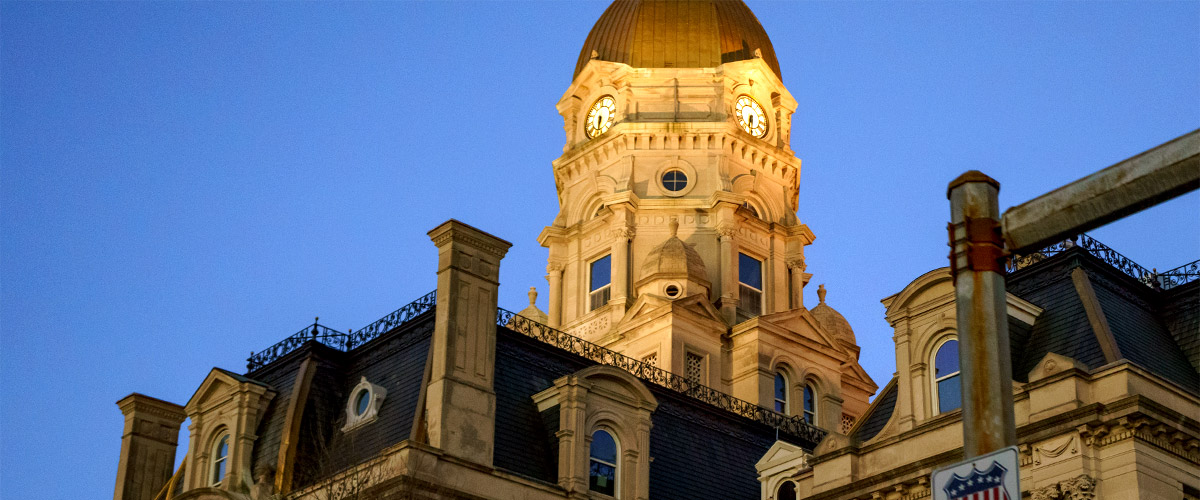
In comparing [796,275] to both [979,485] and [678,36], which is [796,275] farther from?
[979,485]

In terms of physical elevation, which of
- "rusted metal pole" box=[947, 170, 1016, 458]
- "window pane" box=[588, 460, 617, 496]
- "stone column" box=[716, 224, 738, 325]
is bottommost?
"rusted metal pole" box=[947, 170, 1016, 458]

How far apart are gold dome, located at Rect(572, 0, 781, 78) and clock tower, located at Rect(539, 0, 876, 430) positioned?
0.06 meters

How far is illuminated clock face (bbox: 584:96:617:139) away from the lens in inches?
2291

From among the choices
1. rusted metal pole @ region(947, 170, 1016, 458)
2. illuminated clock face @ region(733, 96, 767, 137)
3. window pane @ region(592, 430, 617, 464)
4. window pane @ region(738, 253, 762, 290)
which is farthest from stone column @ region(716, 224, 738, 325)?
rusted metal pole @ region(947, 170, 1016, 458)

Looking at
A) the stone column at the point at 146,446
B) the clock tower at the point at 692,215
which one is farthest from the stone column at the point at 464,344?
the clock tower at the point at 692,215

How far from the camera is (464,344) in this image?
111ft

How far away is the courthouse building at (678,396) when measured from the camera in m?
27.8

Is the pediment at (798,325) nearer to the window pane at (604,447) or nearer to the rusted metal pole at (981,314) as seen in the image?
the window pane at (604,447)

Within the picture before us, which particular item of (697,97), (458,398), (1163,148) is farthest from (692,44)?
(1163,148)

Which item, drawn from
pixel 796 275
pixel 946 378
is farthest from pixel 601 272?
pixel 946 378

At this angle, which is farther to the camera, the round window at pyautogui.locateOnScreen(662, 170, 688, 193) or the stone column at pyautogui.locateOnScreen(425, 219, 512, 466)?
the round window at pyautogui.locateOnScreen(662, 170, 688, 193)

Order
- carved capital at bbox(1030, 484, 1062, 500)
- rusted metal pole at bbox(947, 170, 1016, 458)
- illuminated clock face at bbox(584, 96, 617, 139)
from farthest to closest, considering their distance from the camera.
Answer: illuminated clock face at bbox(584, 96, 617, 139)
carved capital at bbox(1030, 484, 1062, 500)
rusted metal pole at bbox(947, 170, 1016, 458)

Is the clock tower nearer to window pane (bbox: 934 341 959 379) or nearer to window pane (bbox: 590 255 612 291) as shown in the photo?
window pane (bbox: 590 255 612 291)

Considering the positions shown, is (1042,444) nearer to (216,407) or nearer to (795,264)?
(216,407)
